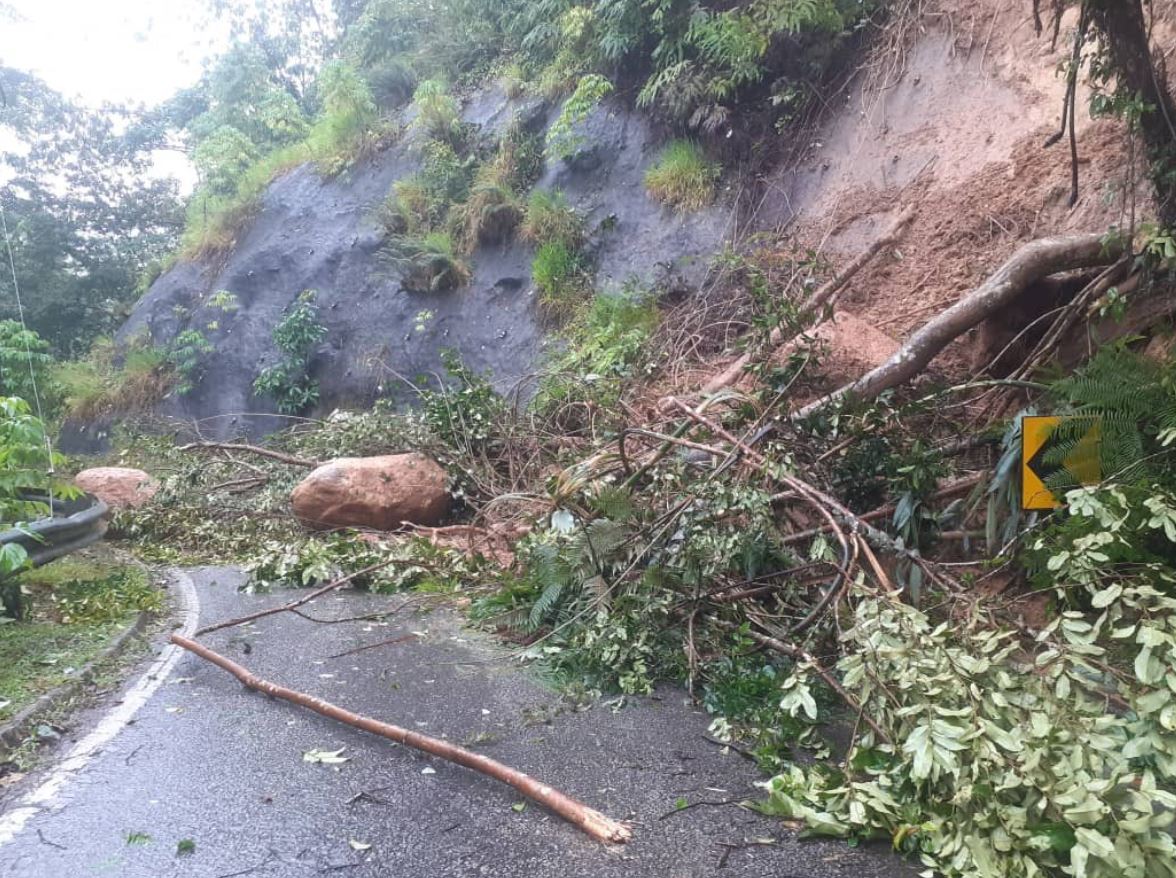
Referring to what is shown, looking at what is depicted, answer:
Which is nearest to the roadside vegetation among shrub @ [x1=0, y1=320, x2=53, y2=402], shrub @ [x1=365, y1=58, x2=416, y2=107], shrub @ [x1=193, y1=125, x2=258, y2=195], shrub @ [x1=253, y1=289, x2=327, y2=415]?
shrub @ [x1=0, y1=320, x2=53, y2=402]

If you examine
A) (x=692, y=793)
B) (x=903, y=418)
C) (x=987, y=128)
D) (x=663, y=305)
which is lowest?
(x=692, y=793)

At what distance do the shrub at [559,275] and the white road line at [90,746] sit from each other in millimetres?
8818

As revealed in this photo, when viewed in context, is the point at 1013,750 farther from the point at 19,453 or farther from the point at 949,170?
the point at 949,170

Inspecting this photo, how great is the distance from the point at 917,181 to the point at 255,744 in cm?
950

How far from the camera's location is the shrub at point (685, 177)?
1255 centimetres

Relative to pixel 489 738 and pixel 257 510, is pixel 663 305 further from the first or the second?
pixel 489 738

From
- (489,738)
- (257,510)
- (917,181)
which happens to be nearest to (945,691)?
(489,738)

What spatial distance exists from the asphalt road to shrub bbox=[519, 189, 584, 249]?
10.4 meters

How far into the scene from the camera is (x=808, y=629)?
4.71 m

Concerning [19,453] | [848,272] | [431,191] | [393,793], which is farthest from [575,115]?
[393,793]

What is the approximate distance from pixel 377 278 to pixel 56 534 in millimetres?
11685

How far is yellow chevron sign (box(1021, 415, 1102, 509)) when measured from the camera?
4586mm

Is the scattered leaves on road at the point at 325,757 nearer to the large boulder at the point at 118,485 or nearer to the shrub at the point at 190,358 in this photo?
the large boulder at the point at 118,485

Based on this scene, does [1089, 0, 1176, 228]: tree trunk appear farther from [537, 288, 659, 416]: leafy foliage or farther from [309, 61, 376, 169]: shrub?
[309, 61, 376, 169]: shrub
